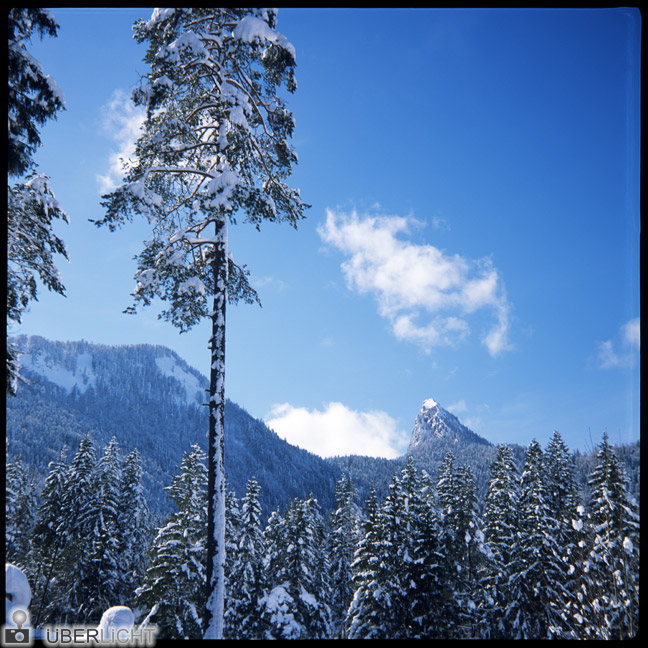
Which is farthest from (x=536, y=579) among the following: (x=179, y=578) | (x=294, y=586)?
(x=179, y=578)

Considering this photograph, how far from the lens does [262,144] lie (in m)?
10.0

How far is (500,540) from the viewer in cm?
2500

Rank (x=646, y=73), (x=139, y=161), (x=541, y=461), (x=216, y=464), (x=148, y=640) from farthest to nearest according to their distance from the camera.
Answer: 1. (x=541, y=461)
2. (x=139, y=161)
3. (x=216, y=464)
4. (x=646, y=73)
5. (x=148, y=640)

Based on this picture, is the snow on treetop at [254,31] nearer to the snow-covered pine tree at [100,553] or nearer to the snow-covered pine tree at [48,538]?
the snow-covered pine tree at [100,553]

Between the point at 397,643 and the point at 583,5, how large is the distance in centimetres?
450

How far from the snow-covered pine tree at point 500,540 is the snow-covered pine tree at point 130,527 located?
21382 mm

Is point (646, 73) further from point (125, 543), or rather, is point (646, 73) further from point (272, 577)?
point (125, 543)

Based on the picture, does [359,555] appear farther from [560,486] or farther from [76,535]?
[76,535]

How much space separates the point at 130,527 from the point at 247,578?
950cm

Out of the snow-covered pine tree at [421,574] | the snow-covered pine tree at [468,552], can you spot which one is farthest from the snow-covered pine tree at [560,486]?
the snow-covered pine tree at [421,574]

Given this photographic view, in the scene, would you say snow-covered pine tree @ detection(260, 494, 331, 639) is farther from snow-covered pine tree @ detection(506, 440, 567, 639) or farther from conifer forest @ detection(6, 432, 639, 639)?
snow-covered pine tree @ detection(506, 440, 567, 639)

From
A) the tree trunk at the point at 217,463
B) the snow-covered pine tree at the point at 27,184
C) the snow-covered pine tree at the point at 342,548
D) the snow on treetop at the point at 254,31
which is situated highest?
the snow on treetop at the point at 254,31

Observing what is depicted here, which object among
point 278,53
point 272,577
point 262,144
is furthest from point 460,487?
point 278,53

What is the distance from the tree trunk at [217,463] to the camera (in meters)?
7.24
